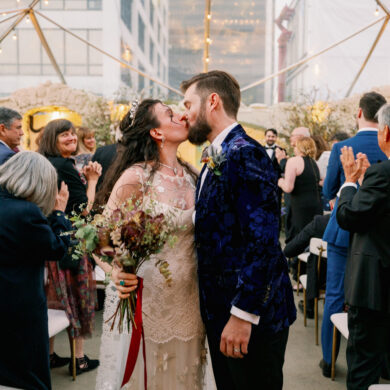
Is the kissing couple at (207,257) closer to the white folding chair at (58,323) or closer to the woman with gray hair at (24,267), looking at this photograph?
the woman with gray hair at (24,267)

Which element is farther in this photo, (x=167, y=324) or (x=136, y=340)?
(x=167, y=324)

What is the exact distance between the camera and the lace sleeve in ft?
6.89

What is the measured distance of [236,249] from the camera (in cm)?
185

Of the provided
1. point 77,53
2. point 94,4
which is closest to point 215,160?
point 94,4

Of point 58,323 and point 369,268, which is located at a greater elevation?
point 369,268

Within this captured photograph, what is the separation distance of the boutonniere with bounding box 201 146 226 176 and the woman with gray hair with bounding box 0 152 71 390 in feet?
3.11

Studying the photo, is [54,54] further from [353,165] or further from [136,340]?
[136,340]

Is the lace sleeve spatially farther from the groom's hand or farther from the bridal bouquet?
the groom's hand

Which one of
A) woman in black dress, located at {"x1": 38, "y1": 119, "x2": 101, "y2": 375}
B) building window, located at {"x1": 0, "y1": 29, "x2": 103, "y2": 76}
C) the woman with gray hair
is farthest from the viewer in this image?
building window, located at {"x1": 0, "y1": 29, "x2": 103, "y2": 76}

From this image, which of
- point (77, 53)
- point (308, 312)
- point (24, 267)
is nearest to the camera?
point (24, 267)

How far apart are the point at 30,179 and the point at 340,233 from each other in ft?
7.09

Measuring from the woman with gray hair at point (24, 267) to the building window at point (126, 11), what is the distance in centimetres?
949

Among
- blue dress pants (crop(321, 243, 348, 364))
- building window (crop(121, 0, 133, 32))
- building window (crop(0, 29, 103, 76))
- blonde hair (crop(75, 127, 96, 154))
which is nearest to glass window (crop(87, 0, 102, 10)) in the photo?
building window (crop(0, 29, 103, 76))

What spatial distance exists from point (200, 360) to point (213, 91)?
1.33 metres
